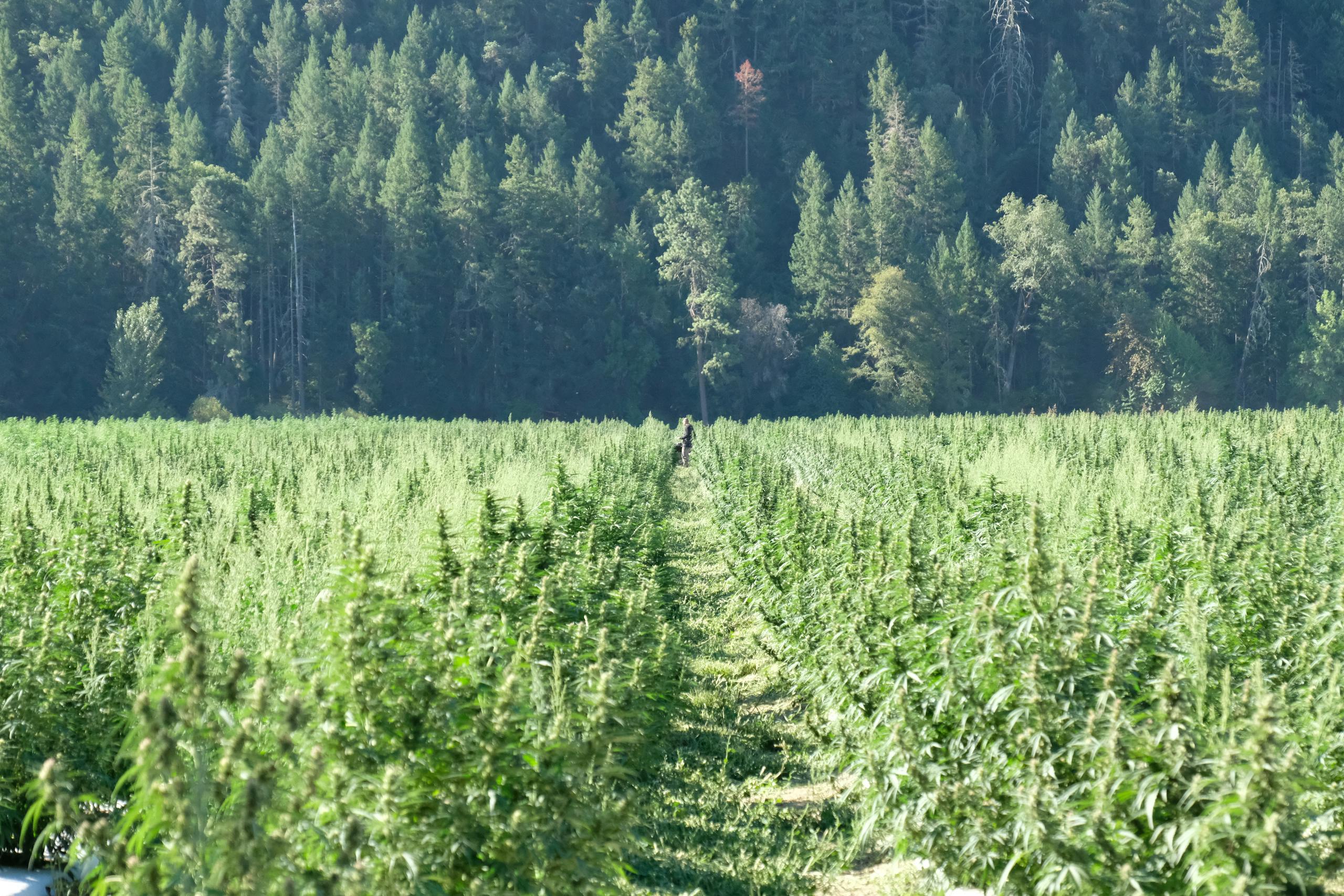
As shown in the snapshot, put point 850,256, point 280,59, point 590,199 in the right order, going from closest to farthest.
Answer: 1. point 590,199
2. point 850,256
3. point 280,59

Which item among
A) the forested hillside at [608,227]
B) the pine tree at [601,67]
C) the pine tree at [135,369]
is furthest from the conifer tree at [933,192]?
the pine tree at [135,369]

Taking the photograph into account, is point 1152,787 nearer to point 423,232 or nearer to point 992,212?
point 423,232

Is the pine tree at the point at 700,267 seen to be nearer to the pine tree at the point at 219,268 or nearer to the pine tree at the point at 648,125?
the pine tree at the point at 648,125

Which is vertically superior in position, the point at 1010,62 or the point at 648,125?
the point at 1010,62

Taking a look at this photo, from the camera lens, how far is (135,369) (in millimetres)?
55188

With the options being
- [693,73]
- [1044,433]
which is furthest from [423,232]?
[1044,433]

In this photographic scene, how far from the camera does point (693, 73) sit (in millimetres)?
77375

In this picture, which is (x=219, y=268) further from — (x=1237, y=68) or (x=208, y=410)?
(x=1237, y=68)

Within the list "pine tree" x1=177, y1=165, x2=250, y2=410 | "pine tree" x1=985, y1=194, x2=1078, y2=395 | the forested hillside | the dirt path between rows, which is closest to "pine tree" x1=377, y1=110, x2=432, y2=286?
the forested hillside

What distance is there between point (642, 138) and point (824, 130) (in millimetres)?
14997

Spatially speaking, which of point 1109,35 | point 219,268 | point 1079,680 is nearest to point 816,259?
point 219,268

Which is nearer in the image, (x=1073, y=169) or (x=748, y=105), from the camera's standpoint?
(x=1073, y=169)

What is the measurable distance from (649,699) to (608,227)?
6492 cm

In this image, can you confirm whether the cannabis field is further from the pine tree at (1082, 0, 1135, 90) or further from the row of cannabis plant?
the pine tree at (1082, 0, 1135, 90)
